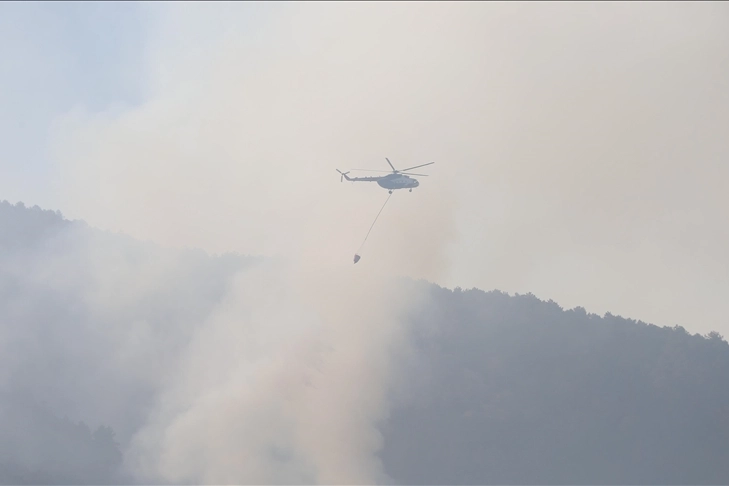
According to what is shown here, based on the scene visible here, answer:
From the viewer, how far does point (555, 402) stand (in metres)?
122

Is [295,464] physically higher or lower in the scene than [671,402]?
lower

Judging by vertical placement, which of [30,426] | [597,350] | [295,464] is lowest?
[295,464]

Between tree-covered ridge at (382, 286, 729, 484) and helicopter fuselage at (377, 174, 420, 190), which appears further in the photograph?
tree-covered ridge at (382, 286, 729, 484)

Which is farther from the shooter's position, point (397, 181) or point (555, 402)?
point (555, 402)

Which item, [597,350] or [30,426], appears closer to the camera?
[30,426]

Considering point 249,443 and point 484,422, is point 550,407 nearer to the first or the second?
point 484,422

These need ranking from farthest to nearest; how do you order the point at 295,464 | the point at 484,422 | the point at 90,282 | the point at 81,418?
the point at 90,282 → the point at 484,422 → the point at 81,418 → the point at 295,464

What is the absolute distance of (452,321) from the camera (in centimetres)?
13650

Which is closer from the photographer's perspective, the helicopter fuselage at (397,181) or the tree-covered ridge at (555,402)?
the helicopter fuselage at (397,181)

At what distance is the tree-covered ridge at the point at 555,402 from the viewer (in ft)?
362

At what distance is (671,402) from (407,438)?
1560 inches

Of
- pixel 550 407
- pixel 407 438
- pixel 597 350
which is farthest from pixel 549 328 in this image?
pixel 407 438

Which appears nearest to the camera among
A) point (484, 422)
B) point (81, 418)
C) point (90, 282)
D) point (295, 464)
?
point (295, 464)

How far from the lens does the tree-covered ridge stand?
11025 centimetres
